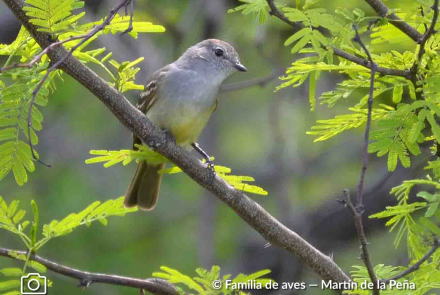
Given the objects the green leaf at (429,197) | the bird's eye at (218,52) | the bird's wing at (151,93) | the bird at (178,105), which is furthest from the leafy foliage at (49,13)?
the bird's eye at (218,52)

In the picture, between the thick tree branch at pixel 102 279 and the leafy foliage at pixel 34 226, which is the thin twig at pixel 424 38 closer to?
the thick tree branch at pixel 102 279

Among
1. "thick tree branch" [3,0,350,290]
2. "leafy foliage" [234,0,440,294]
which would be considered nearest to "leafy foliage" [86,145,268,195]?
"thick tree branch" [3,0,350,290]

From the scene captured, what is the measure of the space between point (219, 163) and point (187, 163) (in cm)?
461

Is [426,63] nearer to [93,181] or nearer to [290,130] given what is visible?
[290,130]

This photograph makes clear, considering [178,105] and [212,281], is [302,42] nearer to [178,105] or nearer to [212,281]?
[212,281]

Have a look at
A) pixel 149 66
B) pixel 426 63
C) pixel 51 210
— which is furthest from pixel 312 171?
pixel 426 63

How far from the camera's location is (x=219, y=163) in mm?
7910

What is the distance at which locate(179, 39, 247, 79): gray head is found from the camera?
525 cm

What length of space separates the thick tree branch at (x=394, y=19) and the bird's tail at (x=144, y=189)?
2352 mm

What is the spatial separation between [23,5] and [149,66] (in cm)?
470

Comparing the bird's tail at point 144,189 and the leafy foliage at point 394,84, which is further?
the bird's tail at point 144,189

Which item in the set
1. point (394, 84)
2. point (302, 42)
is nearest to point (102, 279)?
point (302, 42)

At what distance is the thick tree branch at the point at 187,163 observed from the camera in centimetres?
303

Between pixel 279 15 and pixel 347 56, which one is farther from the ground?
pixel 279 15
